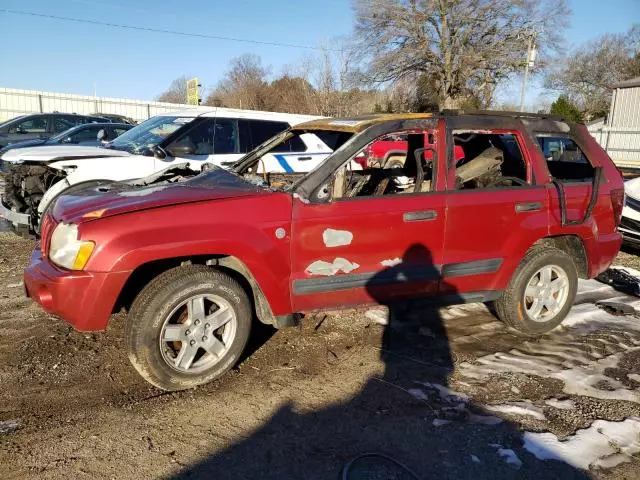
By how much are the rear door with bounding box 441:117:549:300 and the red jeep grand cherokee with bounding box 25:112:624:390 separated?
0.01 m

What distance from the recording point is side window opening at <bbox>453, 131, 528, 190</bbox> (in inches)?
176

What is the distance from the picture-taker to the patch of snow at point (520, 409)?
3.27 metres

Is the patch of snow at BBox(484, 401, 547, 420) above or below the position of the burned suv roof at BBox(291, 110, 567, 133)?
below

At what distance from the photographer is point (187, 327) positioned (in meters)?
3.35

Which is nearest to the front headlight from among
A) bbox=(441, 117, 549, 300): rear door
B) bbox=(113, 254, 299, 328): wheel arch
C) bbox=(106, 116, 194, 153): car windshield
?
bbox=(113, 254, 299, 328): wheel arch

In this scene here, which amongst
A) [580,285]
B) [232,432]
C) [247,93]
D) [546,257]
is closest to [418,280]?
[546,257]

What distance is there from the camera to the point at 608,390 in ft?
11.8

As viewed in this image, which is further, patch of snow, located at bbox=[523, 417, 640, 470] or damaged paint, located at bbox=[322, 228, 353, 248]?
damaged paint, located at bbox=[322, 228, 353, 248]

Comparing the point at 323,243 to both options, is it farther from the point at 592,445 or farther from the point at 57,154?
the point at 57,154

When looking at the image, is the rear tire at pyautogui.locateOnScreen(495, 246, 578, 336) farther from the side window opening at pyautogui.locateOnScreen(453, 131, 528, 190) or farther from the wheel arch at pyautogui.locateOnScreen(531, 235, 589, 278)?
the side window opening at pyautogui.locateOnScreen(453, 131, 528, 190)

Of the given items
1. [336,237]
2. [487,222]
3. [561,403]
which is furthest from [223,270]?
[561,403]

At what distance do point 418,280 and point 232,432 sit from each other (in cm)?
178

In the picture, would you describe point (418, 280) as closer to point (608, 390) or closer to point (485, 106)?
point (608, 390)

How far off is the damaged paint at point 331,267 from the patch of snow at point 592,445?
5.05 ft
